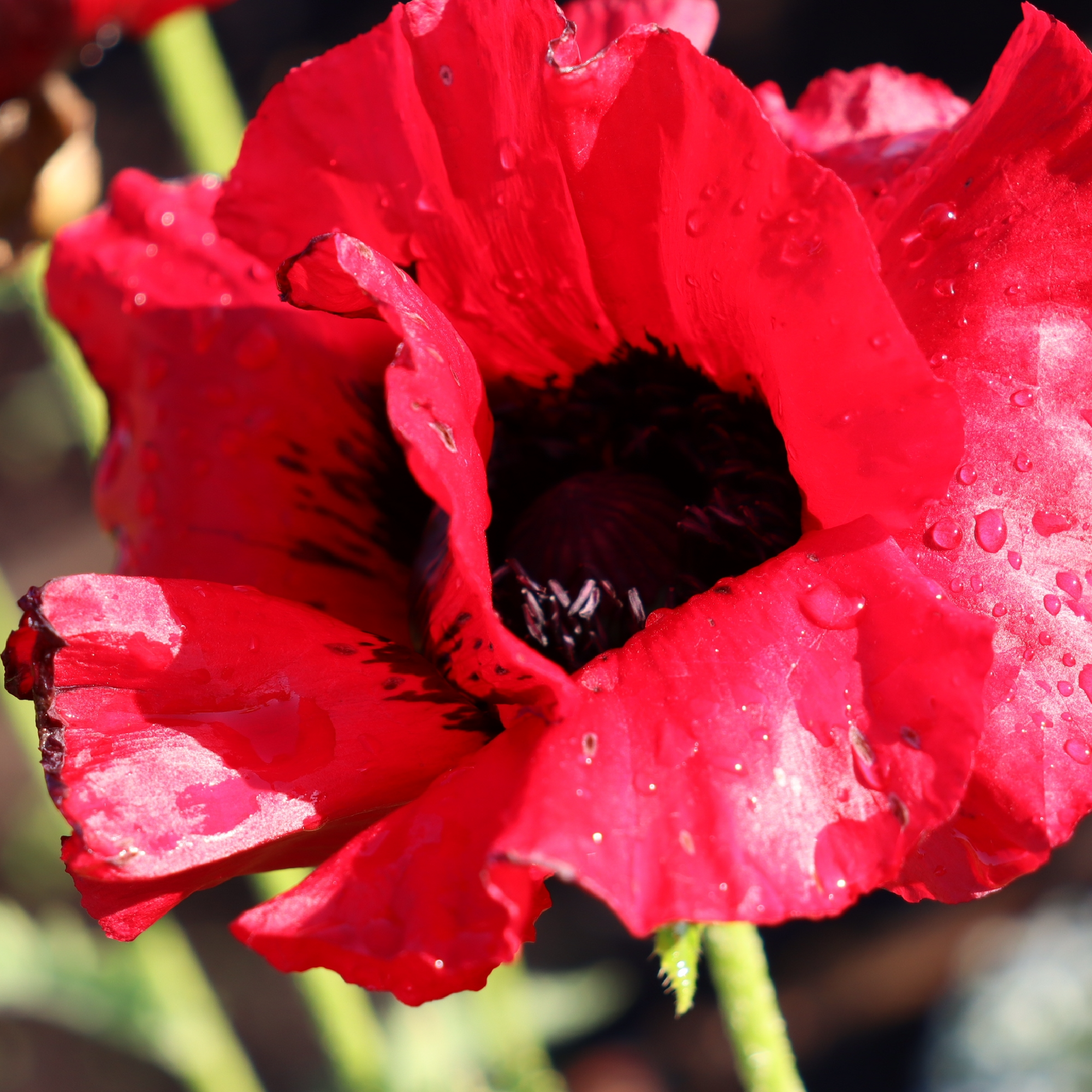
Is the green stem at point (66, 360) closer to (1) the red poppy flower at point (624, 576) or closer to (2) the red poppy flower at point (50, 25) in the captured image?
(2) the red poppy flower at point (50, 25)

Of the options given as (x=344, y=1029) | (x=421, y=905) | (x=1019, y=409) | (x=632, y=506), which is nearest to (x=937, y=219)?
(x=1019, y=409)

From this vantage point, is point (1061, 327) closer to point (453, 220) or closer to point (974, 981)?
point (453, 220)

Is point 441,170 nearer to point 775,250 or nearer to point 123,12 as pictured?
point 775,250

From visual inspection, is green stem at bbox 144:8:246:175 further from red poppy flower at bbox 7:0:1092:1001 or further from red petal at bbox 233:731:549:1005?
red petal at bbox 233:731:549:1005

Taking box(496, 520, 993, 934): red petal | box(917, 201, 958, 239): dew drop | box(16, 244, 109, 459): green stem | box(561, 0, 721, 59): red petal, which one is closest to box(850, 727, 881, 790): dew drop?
box(496, 520, 993, 934): red petal

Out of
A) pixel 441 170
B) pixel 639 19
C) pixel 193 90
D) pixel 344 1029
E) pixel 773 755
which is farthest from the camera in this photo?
pixel 344 1029

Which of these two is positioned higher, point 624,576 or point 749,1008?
point 624,576
